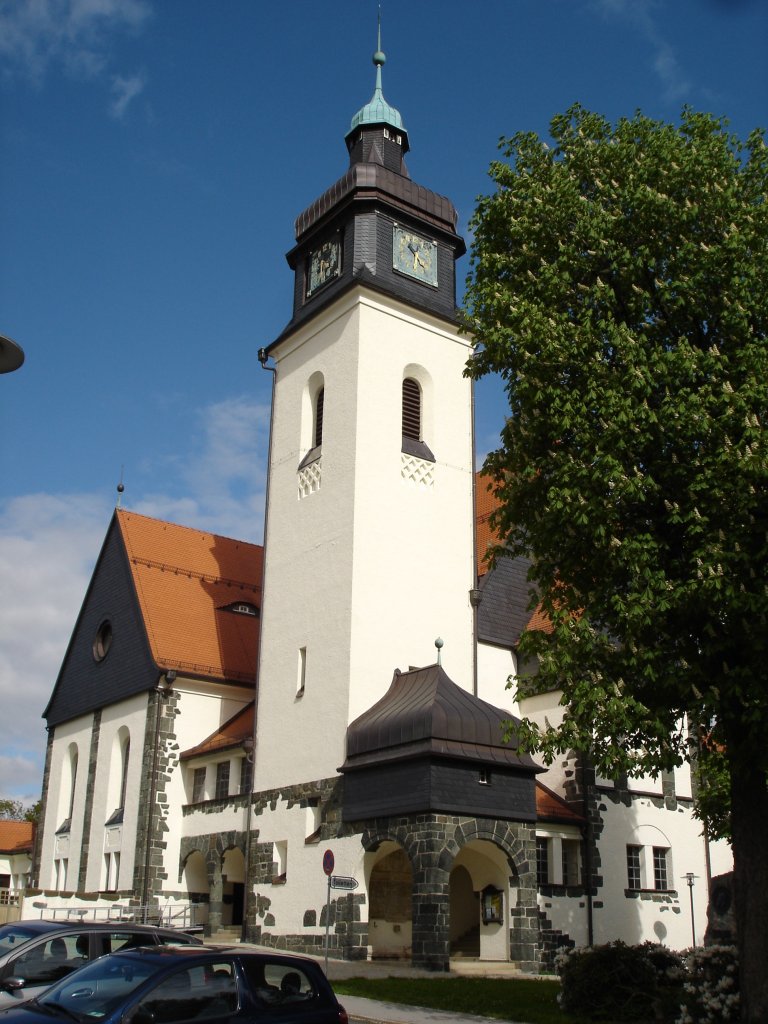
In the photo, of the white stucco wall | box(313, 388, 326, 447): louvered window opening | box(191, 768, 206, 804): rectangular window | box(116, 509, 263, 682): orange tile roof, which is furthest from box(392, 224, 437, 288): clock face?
box(191, 768, 206, 804): rectangular window

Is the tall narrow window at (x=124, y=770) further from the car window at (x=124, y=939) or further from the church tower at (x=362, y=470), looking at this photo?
the car window at (x=124, y=939)

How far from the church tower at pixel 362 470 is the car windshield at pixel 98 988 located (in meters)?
15.3

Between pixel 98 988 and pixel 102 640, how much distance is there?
27.3 metres

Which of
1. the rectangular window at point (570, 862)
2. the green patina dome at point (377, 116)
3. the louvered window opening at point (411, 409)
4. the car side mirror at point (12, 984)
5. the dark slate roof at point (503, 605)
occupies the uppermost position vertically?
the green patina dome at point (377, 116)

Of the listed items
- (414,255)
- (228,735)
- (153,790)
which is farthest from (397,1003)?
(414,255)

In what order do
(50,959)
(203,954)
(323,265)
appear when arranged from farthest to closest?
(323,265), (50,959), (203,954)

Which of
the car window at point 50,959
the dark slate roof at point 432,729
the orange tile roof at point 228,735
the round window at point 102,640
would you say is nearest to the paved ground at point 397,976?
the dark slate roof at point 432,729

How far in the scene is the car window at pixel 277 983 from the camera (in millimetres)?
8445

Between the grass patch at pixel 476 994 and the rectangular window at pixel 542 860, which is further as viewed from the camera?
the rectangular window at pixel 542 860

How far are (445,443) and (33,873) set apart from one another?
1935cm

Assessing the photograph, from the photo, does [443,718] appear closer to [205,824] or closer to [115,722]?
[205,824]

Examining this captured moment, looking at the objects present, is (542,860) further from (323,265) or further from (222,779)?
(323,265)

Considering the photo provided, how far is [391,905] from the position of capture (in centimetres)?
2400

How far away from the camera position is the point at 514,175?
16141 mm
